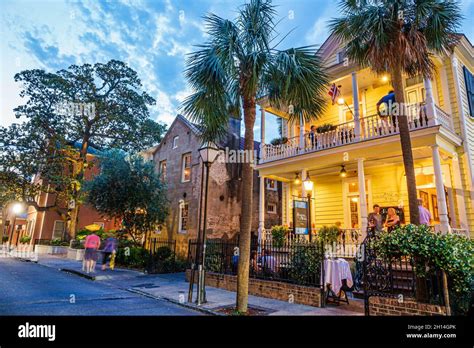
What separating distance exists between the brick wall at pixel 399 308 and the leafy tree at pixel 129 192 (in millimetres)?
12599

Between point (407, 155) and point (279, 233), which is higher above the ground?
point (407, 155)

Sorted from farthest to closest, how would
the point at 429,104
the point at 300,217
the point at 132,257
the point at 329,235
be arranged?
the point at 132,257 < the point at 329,235 < the point at 300,217 < the point at 429,104

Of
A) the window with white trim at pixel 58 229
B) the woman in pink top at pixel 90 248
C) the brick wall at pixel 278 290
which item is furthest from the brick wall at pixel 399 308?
the window with white trim at pixel 58 229

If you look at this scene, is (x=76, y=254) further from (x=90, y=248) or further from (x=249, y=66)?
(x=249, y=66)

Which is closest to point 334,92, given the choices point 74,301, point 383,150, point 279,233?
point 383,150

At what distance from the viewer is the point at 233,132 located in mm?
18938

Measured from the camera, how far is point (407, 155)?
6.83m

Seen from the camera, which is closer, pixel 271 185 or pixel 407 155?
pixel 407 155

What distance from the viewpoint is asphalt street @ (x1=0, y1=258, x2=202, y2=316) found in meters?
6.25

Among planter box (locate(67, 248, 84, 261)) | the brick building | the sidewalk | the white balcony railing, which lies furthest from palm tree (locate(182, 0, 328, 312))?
planter box (locate(67, 248, 84, 261))

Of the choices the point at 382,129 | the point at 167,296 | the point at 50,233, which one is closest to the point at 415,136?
the point at 382,129

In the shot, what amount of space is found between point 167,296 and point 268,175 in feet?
24.6

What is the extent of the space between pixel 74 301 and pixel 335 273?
6.53 meters
